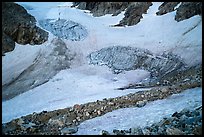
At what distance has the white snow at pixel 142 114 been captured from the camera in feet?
42.3

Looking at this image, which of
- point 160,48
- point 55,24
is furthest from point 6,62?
point 160,48

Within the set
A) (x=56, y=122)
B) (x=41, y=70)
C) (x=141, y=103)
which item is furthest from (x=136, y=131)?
(x=41, y=70)

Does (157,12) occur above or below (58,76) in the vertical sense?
above

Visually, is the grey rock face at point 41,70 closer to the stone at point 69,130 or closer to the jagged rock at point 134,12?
the jagged rock at point 134,12

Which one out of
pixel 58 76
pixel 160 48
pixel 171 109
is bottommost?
pixel 58 76

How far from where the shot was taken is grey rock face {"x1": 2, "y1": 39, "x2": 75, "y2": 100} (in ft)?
83.1

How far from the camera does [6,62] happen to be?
29.8m

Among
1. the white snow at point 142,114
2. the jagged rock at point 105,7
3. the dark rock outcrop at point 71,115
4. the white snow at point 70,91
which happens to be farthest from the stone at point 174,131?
the jagged rock at point 105,7

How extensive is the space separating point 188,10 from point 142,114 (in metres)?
24.0

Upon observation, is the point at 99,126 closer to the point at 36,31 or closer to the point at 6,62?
the point at 6,62

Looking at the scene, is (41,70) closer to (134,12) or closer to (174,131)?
(134,12)

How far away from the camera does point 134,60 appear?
29797mm

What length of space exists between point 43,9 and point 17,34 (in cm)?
1452

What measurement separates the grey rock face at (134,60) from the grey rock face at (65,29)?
524 cm
